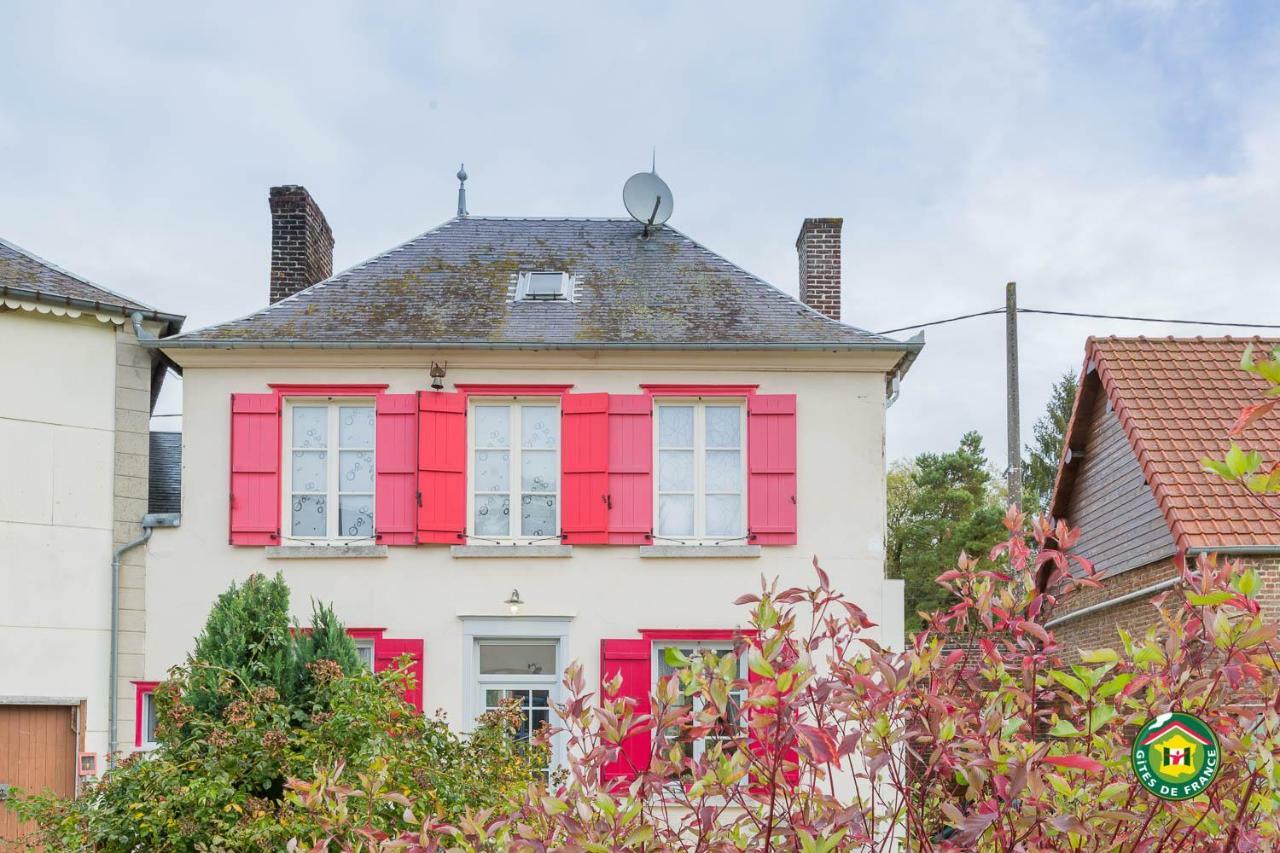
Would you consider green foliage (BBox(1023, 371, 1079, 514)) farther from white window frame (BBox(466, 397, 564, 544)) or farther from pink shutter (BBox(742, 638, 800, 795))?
pink shutter (BBox(742, 638, 800, 795))

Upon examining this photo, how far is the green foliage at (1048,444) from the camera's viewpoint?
36156 mm

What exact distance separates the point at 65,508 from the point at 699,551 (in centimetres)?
611

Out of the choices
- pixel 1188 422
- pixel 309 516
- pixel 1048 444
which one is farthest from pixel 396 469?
pixel 1048 444

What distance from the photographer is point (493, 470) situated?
41.9 feet

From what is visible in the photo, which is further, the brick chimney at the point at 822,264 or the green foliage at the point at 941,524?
the green foliage at the point at 941,524

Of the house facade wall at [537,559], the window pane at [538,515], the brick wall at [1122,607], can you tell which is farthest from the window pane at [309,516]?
the brick wall at [1122,607]

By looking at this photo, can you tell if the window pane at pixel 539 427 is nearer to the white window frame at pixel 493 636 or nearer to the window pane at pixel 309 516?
the white window frame at pixel 493 636

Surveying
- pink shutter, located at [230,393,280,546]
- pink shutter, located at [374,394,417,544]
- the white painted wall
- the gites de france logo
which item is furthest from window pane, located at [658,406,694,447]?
the gites de france logo

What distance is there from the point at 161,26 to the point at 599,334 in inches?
200

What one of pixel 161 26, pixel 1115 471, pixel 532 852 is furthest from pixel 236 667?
pixel 1115 471

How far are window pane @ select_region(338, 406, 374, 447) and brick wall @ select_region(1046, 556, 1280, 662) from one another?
23.5ft

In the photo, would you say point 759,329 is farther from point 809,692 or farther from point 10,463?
point 809,692

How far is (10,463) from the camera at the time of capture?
11.5m

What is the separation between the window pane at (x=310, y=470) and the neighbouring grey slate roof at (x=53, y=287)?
1.86 m
